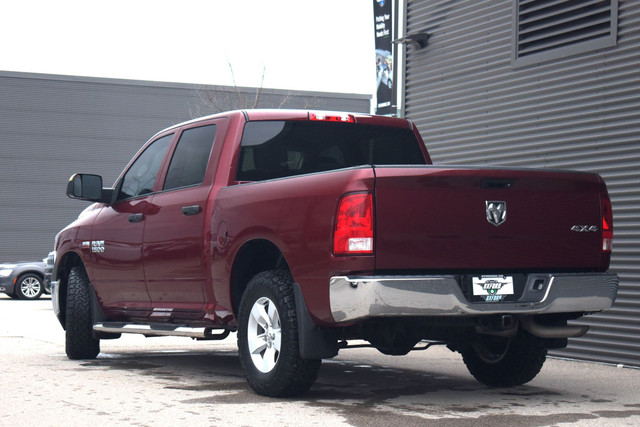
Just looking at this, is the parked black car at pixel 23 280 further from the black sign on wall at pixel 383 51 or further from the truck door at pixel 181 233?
the truck door at pixel 181 233

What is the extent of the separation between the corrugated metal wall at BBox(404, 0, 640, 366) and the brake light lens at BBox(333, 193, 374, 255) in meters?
4.27

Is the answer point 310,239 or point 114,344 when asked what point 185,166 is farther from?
point 114,344

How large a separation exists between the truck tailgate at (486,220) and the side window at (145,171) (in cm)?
327

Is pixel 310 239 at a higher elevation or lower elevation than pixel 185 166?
lower

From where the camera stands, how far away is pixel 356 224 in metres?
6.03

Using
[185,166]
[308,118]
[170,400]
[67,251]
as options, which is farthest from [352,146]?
[67,251]

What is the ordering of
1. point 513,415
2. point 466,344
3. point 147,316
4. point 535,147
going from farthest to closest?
1. point 535,147
2. point 147,316
3. point 466,344
4. point 513,415

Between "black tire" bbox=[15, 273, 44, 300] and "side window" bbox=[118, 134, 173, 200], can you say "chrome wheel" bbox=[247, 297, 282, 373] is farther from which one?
"black tire" bbox=[15, 273, 44, 300]

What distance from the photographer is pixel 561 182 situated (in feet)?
21.6

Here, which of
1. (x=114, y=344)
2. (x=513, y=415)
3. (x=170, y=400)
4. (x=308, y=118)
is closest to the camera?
(x=513, y=415)

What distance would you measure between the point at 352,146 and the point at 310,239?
6.66 ft

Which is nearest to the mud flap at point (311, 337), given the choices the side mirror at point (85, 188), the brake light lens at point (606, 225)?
the brake light lens at point (606, 225)

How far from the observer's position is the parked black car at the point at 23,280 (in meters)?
25.5

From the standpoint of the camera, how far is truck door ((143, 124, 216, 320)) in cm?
773
